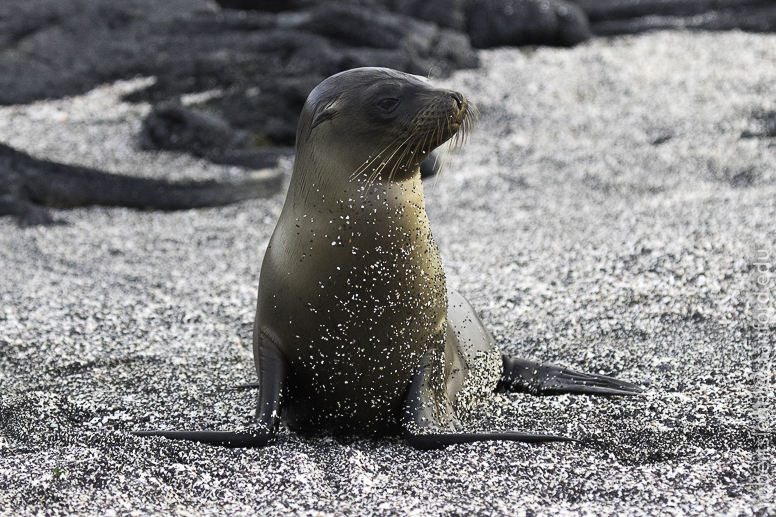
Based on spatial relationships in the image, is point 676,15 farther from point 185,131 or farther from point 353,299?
point 353,299

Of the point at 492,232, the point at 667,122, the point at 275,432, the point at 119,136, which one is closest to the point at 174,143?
the point at 119,136

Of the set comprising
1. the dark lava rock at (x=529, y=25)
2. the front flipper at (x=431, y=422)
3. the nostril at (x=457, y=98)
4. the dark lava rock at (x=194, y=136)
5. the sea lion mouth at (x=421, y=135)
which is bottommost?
the dark lava rock at (x=194, y=136)

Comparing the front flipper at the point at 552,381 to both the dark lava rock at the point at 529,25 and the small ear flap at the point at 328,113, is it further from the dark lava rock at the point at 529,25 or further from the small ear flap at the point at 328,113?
the dark lava rock at the point at 529,25

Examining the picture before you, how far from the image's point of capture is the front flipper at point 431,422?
9.37ft

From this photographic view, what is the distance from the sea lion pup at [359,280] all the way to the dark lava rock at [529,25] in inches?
394

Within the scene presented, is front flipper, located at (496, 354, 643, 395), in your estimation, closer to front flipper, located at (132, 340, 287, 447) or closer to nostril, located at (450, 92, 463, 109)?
front flipper, located at (132, 340, 287, 447)

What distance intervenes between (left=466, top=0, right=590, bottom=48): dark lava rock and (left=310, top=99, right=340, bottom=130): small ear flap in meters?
10.1

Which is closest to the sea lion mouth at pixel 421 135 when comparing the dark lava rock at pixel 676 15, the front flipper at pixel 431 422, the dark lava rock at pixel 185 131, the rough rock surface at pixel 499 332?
the rough rock surface at pixel 499 332

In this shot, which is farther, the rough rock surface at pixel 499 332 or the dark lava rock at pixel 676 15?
the dark lava rock at pixel 676 15

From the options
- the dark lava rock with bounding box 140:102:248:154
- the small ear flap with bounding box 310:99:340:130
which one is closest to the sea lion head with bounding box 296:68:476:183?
the small ear flap with bounding box 310:99:340:130

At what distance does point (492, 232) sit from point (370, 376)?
3.54 metres

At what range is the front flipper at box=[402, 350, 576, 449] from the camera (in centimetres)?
286

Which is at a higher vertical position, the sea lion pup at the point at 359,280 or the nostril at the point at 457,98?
the nostril at the point at 457,98

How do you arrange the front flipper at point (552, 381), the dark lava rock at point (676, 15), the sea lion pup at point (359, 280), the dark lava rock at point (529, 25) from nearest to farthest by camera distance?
the sea lion pup at point (359, 280)
the front flipper at point (552, 381)
the dark lava rock at point (529, 25)
the dark lava rock at point (676, 15)
